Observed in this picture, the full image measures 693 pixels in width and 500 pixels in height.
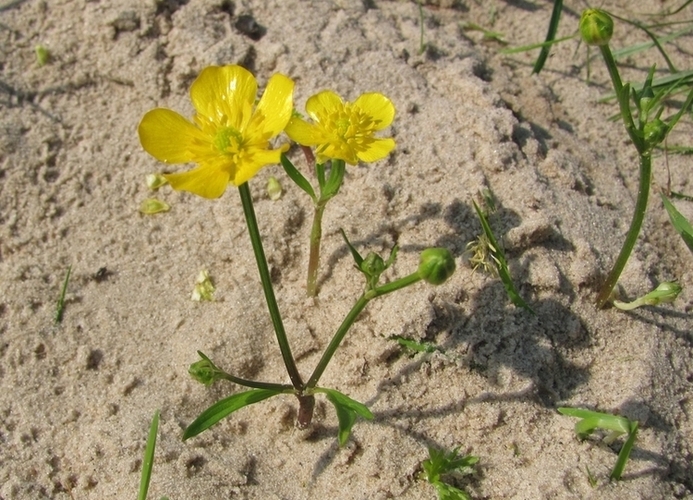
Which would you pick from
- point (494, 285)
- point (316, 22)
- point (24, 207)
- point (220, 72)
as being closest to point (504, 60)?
point (316, 22)

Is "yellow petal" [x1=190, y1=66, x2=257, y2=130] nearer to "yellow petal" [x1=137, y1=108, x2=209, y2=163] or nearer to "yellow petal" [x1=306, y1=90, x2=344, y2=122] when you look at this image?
"yellow petal" [x1=137, y1=108, x2=209, y2=163]

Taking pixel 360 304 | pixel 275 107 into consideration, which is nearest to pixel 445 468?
pixel 360 304

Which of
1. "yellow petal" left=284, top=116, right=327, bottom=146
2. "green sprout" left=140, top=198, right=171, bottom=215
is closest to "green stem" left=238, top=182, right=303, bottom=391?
"yellow petal" left=284, top=116, right=327, bottom=146

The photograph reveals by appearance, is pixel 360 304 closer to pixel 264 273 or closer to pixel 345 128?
pixel 264 273

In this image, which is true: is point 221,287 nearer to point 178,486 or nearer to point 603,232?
point 178,486

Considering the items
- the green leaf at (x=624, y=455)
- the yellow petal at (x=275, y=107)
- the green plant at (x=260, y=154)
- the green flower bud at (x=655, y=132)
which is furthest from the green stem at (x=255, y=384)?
the green flower bud at (x=655, y=132)

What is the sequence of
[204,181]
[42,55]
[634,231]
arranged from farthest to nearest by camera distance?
[42,55]
[634,231]
[204,181]

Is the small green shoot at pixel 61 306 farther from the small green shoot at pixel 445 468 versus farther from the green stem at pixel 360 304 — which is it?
the small green shoot at pixel 445 468
